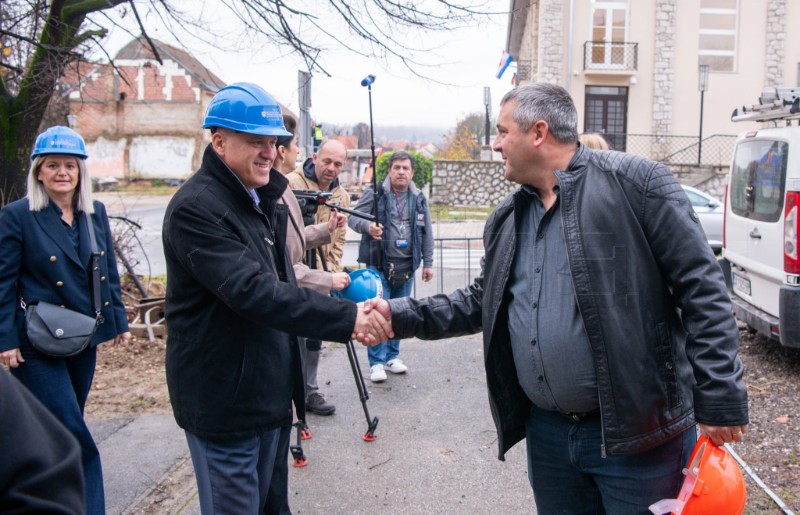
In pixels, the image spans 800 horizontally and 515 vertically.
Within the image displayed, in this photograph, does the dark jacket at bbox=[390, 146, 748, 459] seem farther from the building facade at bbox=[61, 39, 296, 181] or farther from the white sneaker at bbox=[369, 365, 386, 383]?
the building facade at bbox=[61, 39, 296, 181]

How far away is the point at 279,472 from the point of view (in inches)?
130

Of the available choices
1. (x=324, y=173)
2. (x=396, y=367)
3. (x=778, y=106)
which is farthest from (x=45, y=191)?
(x=778, y=106)

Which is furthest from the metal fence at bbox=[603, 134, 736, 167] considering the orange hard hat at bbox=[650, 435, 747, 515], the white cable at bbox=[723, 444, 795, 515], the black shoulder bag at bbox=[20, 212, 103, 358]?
the orange hard hat at bbox=[650, 435, 747, 515]

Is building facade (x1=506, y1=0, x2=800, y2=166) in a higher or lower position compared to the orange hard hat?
higher

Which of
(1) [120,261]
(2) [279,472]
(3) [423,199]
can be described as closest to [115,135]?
(1) [120,261]

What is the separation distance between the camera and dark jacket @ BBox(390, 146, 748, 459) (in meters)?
2.23

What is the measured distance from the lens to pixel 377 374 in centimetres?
649

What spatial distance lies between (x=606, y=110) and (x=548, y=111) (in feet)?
101

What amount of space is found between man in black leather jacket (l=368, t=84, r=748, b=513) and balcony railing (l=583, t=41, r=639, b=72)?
1173 inches

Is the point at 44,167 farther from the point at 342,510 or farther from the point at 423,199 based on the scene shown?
the point at 423,199

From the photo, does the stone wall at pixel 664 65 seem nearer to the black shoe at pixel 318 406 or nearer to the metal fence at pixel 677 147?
the metal fence at pixel 677 147

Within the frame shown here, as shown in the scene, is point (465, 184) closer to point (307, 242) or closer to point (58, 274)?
point (307, 242)

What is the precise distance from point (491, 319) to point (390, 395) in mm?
3704

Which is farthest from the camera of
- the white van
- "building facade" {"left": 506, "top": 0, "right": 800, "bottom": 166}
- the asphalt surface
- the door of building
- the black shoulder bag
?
the door of building
